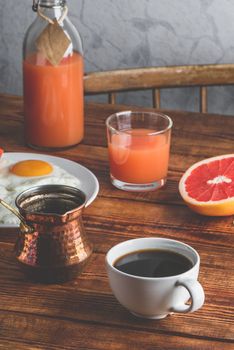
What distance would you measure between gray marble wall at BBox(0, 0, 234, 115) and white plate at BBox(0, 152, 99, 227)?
0.94 m

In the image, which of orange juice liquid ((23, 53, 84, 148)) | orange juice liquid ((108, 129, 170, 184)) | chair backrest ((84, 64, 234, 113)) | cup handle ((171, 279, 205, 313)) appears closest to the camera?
cup handle ((171, 279, 205, 313))

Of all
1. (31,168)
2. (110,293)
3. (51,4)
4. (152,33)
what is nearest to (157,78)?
(152,33)

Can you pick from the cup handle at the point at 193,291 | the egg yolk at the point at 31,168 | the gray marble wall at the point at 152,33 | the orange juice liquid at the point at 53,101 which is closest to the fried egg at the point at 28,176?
the egg yolk at the point at 31,168

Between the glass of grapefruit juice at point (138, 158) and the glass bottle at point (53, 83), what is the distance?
6.8 inches

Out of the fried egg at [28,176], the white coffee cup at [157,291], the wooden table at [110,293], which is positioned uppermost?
the white coffee cup at [157,291]

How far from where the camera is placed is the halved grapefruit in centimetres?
130

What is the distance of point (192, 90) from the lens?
93.4 inches

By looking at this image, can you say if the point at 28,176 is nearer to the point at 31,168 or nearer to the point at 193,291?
the point at 31,168

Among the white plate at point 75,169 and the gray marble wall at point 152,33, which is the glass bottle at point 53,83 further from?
the gray marble wall at point 152,33

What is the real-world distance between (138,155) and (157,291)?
0.51 m

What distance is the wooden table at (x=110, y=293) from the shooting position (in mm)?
977

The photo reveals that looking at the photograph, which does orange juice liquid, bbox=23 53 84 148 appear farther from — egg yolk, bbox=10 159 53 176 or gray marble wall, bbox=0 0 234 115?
gray marble wall, bbox=0 0 234 115

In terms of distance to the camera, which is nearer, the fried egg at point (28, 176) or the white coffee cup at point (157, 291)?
the white coffee cup at point (157, 291)

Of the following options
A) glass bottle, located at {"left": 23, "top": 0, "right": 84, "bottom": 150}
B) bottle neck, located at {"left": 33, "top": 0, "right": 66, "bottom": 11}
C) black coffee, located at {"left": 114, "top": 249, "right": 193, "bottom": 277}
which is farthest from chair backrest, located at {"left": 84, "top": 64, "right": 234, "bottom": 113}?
black coffee, located at {"left": 114, "top": 249, "right": 193, "bottom": 277}
